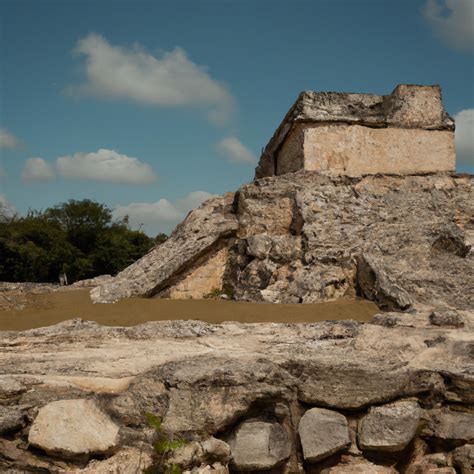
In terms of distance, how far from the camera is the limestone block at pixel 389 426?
2.94 meters

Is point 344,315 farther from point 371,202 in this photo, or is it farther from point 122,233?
point 122,233

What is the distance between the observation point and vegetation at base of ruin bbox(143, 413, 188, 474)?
2.61 m

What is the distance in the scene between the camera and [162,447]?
8.69 ft

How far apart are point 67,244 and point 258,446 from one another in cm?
2029

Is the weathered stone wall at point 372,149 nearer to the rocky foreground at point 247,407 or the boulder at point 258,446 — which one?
the rocky foreground at point 247,407

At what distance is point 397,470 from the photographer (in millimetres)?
3018

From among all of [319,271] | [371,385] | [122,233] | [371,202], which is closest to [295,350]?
[371,385]

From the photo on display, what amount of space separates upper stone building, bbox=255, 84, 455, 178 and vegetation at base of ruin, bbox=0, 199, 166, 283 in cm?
1441

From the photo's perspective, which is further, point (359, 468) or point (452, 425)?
point (452, 425)

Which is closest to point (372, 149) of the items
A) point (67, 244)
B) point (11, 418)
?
point (11, 418)

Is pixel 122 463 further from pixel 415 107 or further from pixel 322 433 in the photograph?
pixel 415 107

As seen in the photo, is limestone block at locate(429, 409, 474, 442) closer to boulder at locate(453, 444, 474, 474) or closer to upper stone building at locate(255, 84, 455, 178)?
boulder at locate(453, 444, 474, 474)

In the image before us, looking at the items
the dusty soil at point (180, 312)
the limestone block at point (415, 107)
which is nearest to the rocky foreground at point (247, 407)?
the dusty soil at point (180, 312)

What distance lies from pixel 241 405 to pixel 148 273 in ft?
14.8
